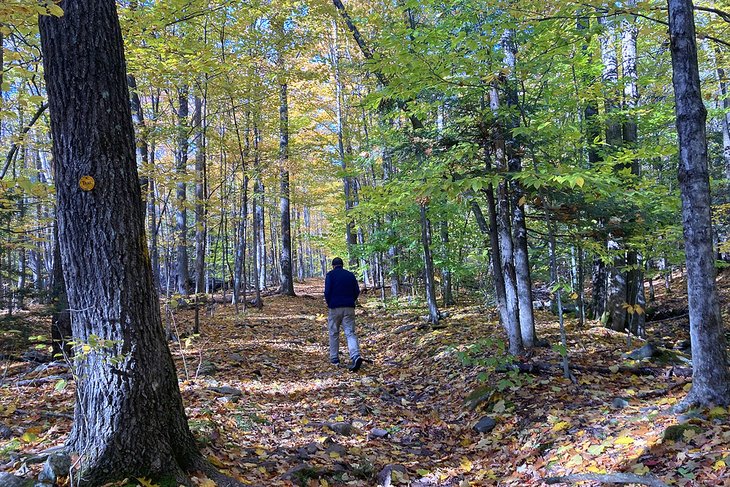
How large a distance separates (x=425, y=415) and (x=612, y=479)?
302 centimetres

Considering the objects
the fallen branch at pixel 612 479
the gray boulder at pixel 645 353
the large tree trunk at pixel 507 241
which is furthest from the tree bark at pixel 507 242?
the fallen branch at pixel 612 479

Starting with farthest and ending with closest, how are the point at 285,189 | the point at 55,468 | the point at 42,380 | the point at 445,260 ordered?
the point at 285,189 < the point at 445,260 < the point at 42,380 < the point at 55,468

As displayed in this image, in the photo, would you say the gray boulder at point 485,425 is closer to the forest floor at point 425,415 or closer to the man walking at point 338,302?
the forest floor at point 425,415

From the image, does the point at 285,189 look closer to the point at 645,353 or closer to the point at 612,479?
the point at 645,353

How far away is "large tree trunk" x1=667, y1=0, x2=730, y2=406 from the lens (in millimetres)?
4062

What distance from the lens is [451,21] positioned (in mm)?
6703

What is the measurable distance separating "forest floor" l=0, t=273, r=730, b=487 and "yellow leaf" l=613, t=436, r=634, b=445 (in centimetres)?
3

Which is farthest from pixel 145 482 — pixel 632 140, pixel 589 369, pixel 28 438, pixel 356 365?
pixel 632 140

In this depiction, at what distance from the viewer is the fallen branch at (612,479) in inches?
126

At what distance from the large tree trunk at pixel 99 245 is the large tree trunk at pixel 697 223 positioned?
4.68m

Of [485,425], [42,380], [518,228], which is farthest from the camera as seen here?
[518,228]

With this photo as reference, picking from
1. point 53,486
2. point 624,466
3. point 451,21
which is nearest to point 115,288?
point 53,486

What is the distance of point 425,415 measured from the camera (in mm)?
6137

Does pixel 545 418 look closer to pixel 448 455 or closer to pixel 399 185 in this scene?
pixel 448 455
